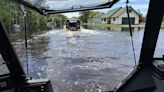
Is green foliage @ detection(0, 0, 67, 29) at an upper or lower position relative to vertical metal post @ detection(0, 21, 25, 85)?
upper

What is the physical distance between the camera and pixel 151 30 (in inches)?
140

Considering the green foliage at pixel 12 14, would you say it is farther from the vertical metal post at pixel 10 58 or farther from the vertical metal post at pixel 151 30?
the vertical metal post at pixel 151 30

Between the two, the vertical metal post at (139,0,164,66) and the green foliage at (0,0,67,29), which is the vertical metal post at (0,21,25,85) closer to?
the green foliage at (0,0,67,29)

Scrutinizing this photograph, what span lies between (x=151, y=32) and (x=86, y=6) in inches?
33.7

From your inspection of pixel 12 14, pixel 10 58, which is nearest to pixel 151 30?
pixel 10 58

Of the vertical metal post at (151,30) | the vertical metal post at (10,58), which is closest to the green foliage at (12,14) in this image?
the vertical metal post at (10,58)

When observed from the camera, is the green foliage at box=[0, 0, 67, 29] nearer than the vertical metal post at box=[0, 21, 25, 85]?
No

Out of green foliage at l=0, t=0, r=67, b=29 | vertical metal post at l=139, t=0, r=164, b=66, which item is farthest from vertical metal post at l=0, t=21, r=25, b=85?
vertical metal post at l=139, t=0, r=164, b=66

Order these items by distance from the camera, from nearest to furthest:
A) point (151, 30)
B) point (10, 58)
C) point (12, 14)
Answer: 1. point (10, 58)
2. point (151, 30)
3. point (12, 14)

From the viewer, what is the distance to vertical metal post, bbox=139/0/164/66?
3.36 m

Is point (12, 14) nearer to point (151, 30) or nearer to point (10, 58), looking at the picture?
point (10, 58)

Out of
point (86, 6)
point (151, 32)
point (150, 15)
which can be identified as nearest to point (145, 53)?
point (151, 32)

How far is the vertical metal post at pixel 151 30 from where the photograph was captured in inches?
132

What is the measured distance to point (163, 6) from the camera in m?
3.34
